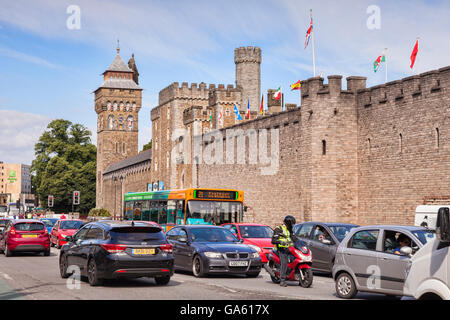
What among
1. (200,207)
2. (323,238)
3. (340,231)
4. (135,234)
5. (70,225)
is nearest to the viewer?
(135,234)

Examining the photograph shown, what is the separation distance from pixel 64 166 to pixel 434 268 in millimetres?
90660

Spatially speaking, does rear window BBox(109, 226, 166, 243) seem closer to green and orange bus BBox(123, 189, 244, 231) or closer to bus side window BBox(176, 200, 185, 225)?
green and orange bus BBox(123, 189, 244, 231)

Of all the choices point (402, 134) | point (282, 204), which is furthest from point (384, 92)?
point (282, 204)

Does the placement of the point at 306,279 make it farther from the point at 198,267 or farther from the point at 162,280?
the point at 198,267

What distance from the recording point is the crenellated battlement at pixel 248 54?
258 feet

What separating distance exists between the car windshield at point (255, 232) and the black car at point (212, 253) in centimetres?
286

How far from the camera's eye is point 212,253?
699 inches

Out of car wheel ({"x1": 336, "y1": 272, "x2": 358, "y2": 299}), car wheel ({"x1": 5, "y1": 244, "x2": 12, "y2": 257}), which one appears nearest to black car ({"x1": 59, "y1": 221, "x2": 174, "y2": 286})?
car wheel ({"x1": 336, "y1": 272, "x2": 358, "y2": 299})

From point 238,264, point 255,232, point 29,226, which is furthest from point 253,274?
point 29,226

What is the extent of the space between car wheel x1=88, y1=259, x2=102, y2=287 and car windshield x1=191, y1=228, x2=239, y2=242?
4.38 m

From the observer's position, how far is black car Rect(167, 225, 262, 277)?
57.8 ft
